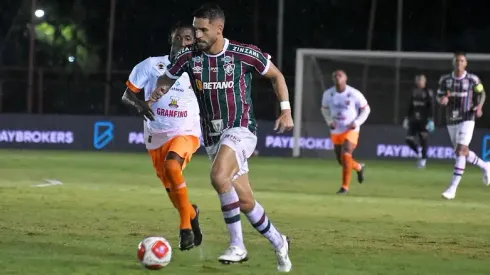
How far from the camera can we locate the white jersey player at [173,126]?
1075cm

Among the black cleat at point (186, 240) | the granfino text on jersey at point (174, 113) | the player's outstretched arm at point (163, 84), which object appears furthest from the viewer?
the granfino text on jersey at point (174, 113)

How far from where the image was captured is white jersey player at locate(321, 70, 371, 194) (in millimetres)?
19453

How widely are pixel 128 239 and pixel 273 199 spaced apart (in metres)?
6.02

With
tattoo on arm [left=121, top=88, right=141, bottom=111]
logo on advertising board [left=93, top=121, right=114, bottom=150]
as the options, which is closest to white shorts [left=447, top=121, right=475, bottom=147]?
tattoo on arm [left=121, top=88, right=141, bottom=111]

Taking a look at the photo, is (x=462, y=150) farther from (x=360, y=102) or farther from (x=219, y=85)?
(x=219, y=85)

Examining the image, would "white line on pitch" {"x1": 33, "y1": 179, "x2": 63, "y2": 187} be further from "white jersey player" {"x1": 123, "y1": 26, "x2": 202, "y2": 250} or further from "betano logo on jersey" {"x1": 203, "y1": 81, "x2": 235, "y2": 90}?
"betano logo on jersey" {"x1": 203, "y1": 81, "x2": 235, "y2": 90}

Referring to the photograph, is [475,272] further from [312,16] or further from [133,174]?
[312,16]

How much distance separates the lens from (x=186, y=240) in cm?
1026

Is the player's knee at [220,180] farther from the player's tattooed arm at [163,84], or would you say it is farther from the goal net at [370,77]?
the goal net at [370,77]

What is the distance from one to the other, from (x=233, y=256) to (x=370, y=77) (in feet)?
74.9

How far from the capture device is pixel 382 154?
30.6 meters

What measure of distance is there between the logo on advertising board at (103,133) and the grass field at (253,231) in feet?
24.6

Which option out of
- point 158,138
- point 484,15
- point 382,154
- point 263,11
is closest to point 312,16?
point 263,11

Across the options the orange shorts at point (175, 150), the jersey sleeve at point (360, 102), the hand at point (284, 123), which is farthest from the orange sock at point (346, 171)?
the hand at point (284, 123)
